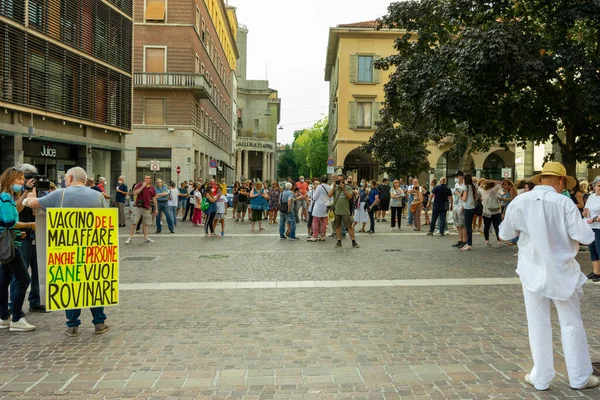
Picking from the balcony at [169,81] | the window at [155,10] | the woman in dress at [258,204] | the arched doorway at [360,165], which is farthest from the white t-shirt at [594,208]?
the arched doorway at [360,165]

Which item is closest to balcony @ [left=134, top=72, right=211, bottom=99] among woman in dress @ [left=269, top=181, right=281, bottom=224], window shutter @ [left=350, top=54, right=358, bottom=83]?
window shutter @ [left=350, top=54, right=358, bottom=83]

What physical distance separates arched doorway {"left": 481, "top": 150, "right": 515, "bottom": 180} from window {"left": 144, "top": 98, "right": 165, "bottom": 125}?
26.0 meters

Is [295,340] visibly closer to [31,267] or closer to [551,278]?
[551,278]

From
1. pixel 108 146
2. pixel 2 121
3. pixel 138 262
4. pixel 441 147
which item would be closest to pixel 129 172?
pixel 108 146

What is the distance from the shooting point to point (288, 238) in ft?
57.2

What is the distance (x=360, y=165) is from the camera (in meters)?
52.1

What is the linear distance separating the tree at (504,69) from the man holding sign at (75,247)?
9.34 m

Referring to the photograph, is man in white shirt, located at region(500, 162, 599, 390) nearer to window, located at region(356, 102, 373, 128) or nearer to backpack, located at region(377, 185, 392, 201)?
backpack, located at region(377, 185, 392, 201)

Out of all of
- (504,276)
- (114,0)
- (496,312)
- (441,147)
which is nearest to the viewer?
(496,312)

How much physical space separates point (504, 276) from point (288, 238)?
822cm

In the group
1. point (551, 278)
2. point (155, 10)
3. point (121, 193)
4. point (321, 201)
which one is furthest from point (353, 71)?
point (551, 278)

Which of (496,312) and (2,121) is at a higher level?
(2,121)

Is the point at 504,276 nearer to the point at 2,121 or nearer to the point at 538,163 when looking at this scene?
the point at 2,121

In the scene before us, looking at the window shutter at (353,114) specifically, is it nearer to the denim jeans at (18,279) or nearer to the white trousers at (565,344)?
the denim jeans at (18,279)
